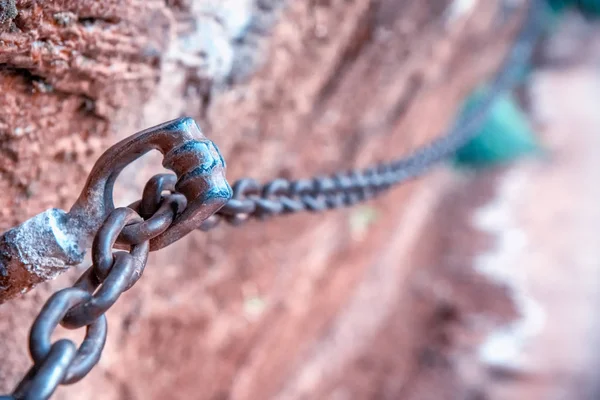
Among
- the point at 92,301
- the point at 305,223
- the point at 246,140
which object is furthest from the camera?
the point at 305,223

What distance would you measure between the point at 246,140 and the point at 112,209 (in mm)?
531

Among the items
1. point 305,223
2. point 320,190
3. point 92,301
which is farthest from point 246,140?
point 92,301

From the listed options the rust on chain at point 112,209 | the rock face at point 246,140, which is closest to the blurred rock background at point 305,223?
the rock face at point 246,140

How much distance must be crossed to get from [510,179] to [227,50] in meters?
3.26

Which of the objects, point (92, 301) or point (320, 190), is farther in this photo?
point (320, 190)

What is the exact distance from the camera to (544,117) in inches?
174

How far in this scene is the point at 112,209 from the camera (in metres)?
0.40

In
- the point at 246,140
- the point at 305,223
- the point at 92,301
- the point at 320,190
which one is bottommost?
the point at 92,301

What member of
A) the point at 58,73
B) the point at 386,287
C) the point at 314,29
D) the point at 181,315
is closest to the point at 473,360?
the point at 386,287

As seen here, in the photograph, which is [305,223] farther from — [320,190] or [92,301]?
[92,301]

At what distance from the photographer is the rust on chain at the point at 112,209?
389 millimetres

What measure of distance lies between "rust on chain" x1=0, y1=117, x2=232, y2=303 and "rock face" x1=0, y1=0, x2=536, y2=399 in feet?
0.56

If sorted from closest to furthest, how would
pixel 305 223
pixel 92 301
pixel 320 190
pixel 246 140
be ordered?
1. pixel 92 301
2. pixel 320 190
3. pixel 246 140
4. pixel 305 223

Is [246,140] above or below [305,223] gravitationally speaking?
below
